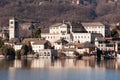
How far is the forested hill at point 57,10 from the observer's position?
137525 mm

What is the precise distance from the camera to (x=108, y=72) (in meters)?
43.1

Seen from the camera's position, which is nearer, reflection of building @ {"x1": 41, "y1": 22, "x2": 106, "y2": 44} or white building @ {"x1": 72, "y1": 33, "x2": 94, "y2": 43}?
white building @ {"x1": 72, "y1": 33, "x2": 94, "y2": 43}

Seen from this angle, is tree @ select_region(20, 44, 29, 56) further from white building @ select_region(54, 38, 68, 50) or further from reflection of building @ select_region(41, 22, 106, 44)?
reflection of building @ select_region(41, 22, 106, 44)

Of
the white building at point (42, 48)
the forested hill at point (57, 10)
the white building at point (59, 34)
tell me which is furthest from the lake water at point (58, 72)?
the forested hill at point (57, 10)

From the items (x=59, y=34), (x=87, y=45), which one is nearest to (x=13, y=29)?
(x=59, y=34)

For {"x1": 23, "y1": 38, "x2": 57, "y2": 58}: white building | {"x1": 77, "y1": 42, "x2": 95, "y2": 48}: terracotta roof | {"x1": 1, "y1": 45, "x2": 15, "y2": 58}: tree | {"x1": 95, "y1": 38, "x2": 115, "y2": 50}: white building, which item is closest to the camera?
{"x1": 23, "y1": 38, "x2": 57, "y2": 58}: white building

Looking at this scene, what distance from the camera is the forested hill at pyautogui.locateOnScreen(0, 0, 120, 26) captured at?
451 feet

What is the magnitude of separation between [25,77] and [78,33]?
29565 mm

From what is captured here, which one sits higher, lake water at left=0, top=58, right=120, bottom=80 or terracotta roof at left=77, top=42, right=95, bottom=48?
terracotta roof at left=77, top=42, right=95, bottom=48

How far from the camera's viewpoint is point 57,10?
147875 millimetres

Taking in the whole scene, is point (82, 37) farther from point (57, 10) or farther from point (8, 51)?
point (57, 10)

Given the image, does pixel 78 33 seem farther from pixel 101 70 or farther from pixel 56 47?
pixel 101 70

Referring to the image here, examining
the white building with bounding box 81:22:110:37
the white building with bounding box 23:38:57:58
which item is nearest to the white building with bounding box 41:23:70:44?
the white building with bounding box 23:38:57:58

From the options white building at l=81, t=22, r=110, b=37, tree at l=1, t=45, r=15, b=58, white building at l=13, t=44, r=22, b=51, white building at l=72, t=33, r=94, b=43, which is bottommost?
tree at l=1, t=45, r=15, b=58
